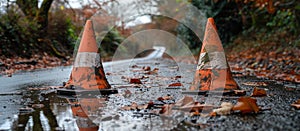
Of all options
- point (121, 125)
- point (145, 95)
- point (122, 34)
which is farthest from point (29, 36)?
point (122, 34)

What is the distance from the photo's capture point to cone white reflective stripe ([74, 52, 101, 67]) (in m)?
4.34

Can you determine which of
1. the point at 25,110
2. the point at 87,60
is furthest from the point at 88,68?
the point at 25,110

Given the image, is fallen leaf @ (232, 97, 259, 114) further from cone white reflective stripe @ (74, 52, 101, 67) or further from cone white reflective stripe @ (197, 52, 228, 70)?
cone white reflective stripe @ (74, 52, 101, 67)

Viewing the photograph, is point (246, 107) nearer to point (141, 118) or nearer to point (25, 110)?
point (141, 118)

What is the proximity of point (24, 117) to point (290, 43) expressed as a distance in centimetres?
1032

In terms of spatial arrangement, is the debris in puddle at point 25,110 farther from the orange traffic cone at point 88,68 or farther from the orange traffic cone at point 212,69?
the orange traffic cone at point 212,69

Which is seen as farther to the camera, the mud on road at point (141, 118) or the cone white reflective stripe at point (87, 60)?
the cone white reflective stripe at point (87, 60)

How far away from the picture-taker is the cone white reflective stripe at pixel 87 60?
434cm

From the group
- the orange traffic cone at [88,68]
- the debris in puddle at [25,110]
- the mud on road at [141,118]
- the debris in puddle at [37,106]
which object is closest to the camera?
the mud on road at [141,118]

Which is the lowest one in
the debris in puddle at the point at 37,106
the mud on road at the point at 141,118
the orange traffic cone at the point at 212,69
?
the mud on road at the point at 141,118

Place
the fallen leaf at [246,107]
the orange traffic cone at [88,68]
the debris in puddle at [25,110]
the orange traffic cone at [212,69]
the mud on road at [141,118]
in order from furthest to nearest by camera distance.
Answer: the orange traffic cone at [88,68], the orange traffic cone at [212,69], the debris in puddle at [25,110], the fallen leaf at [246,107], the mud on road at [141,118]

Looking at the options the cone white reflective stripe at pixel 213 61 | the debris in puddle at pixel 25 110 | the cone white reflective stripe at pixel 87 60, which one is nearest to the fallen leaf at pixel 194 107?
the cone white reflective stripe at pixel 213 61

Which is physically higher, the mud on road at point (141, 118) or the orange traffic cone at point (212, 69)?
the orange traffic cone at point (212, 69)

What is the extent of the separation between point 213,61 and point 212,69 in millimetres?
98
